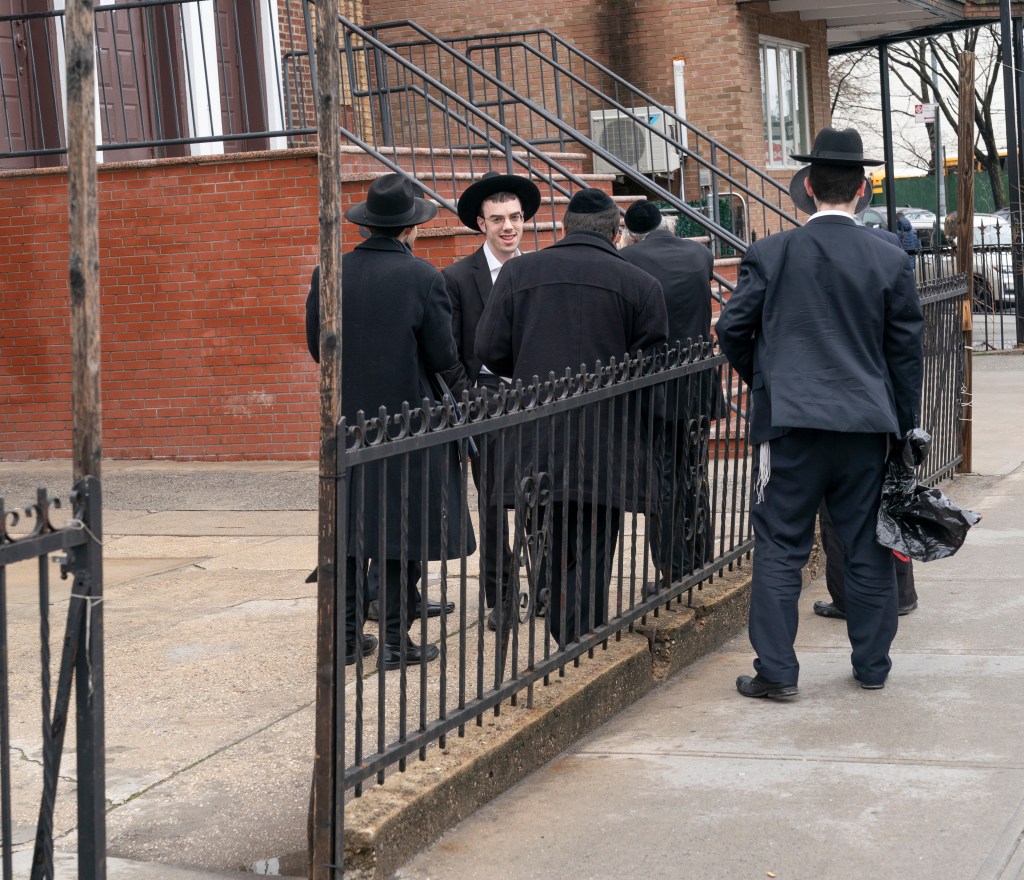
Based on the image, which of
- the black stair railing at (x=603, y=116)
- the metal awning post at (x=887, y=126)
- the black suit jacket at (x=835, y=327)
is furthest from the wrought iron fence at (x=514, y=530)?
the metal awning post at (x=887, y=126)

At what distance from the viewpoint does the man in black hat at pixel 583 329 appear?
515 cm

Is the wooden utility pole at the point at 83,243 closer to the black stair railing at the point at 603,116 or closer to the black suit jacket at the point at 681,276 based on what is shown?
the black suit jacket at the point at 681,276

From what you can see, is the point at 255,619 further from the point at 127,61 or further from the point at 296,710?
the point at 127,61

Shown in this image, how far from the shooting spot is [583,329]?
542 cm

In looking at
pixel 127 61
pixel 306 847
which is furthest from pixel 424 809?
pixel 127 61

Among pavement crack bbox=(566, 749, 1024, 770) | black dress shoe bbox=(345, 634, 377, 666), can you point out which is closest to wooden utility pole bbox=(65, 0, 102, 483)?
pavement crack bbox=(566, 749, 1024, 770)

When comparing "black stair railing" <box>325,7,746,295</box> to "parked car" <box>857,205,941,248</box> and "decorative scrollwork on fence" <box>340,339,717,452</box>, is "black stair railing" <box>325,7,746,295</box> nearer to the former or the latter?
"decorative scrollwork on fence" <box>340,339,717,452</box>

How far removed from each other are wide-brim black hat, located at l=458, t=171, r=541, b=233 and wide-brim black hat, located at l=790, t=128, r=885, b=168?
4.76 ft

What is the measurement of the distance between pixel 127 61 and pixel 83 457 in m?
10.3

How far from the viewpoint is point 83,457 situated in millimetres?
2834

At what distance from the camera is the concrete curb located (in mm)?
3742

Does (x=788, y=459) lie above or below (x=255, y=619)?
above

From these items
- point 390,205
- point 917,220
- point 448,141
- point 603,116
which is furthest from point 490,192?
point 917,220

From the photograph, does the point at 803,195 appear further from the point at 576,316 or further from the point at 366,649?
the point at 366,649
